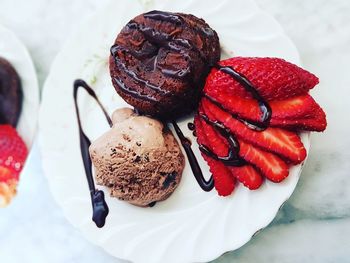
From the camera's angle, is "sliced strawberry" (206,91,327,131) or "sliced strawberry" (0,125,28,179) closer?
"sliced strawberry" (206,91,327,131)

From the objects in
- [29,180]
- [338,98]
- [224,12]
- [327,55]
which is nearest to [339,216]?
[338,98]

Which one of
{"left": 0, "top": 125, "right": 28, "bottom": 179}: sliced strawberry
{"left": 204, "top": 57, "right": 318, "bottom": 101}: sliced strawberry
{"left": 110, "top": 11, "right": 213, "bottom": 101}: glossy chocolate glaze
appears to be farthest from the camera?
{"left": 0, "top": 125, "right": 28, "bottom": 179}: sliced strawberry

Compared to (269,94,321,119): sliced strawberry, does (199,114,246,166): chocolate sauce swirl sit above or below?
below

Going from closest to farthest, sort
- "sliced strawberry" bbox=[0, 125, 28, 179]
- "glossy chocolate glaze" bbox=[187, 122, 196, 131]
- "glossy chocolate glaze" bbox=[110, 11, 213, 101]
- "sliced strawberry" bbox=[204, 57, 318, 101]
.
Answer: "sliced strawberry" bbox=[204, 57, 318, 101] < "glossy chocolate glaze" bbox=[110, 11, 213, 101] < "glossy chocolate glaze" bbox=[187, 122, 196, 131] < "sliced strawberry" bbox=[0, 125, 28, 179]

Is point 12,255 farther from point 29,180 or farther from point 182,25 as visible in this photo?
point 182,25

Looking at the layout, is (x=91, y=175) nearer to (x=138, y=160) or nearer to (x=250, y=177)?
(x=138, y=160)

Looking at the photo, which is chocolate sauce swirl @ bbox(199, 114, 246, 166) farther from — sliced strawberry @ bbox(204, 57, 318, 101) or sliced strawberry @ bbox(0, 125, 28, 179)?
sliced strawberry @ bbox(0, 125, 28, 179)

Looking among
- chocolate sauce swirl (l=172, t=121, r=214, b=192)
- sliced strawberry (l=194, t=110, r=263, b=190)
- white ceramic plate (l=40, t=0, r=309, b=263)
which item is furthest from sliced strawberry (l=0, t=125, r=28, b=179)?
sliced strawberry (l=194, t=110, r=263, b=190)
